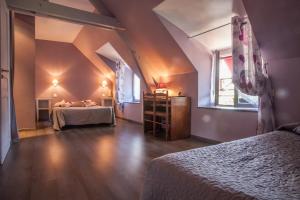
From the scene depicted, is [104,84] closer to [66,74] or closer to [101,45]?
[66,74]

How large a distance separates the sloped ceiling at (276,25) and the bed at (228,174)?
1550 mm

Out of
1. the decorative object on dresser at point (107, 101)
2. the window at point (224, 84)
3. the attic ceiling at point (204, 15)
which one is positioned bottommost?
the decorative object on dresser at point (107, 101)

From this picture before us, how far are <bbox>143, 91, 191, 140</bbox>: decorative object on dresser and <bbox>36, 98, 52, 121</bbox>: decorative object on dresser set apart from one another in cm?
410

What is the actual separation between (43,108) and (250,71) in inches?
260

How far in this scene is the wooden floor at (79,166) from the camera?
201cm

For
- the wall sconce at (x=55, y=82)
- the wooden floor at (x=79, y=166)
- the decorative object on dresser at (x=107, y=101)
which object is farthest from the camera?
the decorative object on dresser at (x=107, y=101)

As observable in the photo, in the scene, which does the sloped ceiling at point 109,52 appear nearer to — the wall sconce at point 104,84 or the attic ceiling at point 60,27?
the attic ceiling at point 60,27

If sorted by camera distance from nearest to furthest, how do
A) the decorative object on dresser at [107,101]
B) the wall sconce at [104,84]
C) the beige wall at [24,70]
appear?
the beige wall at [24,70], the decorative object on dresser at [107,101], the wall sconce at [104,84]

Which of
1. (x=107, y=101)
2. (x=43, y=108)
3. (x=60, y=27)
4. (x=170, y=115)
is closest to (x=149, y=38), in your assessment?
(x=170, y=115)

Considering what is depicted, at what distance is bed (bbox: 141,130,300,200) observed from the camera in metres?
0.94

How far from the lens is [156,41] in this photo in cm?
432

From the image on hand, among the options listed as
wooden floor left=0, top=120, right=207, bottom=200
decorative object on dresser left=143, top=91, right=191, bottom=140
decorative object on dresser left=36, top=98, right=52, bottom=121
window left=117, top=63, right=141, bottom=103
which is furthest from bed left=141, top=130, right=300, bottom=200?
Answer: decorative object on dresser left=36, top=98, right=52, bottom=121

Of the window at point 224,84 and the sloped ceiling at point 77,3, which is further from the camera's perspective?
the sloped ceiling at point 77,3

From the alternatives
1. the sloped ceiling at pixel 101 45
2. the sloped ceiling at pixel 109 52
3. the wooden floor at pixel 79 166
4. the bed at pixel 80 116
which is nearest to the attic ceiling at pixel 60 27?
the sloped ceiling at pixel 101 45
